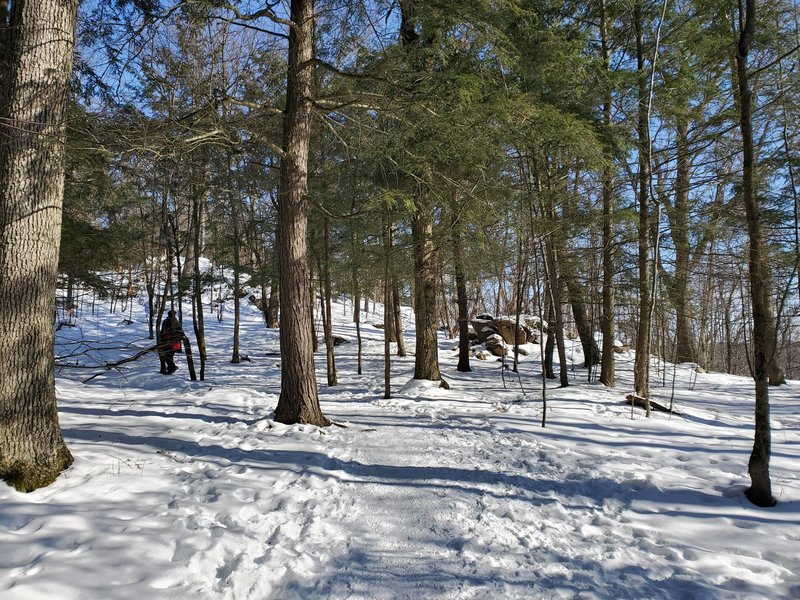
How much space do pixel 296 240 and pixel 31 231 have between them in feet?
9.38

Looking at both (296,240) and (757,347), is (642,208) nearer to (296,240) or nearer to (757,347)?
(757,347)

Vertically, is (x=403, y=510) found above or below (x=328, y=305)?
below

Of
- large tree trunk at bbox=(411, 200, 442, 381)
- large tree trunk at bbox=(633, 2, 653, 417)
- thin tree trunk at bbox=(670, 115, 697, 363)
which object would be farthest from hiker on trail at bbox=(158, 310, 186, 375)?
thin tree trunk at bbox=(670, 115, 697, 363)

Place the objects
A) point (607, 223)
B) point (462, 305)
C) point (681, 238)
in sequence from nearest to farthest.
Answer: point (681, 238) < point (607, 223) < point (462, 305)

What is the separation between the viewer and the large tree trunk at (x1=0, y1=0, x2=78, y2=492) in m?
3.66

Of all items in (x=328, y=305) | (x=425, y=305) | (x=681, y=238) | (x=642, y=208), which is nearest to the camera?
(x=681, y=238)

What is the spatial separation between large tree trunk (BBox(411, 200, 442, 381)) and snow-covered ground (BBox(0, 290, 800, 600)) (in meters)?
2.83

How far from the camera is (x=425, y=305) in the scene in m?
9.62

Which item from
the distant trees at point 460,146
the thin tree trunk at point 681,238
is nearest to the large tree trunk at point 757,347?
the distant trees at point 460,146

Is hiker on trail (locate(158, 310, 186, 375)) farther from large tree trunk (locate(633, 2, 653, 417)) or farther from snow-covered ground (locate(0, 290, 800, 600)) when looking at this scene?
large tree trunk (locate(633, 2, 653, 417))

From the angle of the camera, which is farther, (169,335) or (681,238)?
(169,335)

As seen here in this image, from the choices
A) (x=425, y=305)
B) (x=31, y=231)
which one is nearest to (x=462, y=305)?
(x=425, y=305)

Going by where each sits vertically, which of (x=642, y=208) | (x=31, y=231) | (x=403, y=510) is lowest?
(x=403, y=510)

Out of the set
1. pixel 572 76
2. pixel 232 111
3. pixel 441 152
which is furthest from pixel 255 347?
pixel 572 76
